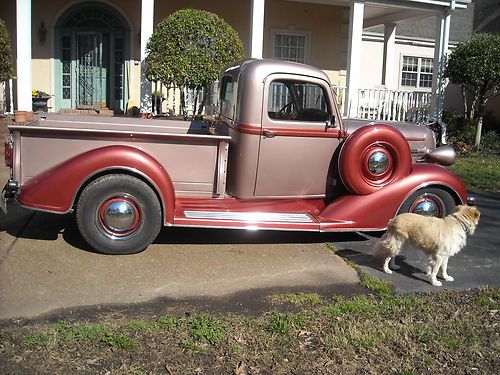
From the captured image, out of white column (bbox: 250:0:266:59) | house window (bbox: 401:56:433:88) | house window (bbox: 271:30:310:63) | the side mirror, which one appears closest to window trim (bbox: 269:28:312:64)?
house window (bbox: 271:30:310:63)

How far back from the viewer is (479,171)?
11.1 meters

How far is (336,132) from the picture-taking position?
19.7 ft

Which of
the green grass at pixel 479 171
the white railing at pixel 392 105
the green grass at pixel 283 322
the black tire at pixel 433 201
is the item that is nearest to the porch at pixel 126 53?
the white railing at pixel 392 105

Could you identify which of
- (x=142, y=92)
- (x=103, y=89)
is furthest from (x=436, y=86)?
(x=103, y=89)

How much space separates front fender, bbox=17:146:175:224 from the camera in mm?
5203

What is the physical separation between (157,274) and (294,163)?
189cm

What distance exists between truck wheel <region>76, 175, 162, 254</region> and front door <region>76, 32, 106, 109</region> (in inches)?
417

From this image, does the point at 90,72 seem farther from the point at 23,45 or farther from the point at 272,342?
the point at 272,342

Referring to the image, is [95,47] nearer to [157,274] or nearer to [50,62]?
[50,62]

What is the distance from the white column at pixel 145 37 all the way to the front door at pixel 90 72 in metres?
3.10

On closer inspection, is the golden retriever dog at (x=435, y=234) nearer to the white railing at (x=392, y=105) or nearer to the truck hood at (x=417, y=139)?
the truck hood at (x=417, y=139)

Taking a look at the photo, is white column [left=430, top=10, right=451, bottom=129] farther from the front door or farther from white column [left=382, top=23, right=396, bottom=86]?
the front door

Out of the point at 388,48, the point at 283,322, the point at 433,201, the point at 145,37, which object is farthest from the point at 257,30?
the point at 283,322

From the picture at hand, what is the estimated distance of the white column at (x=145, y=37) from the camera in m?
12.4
